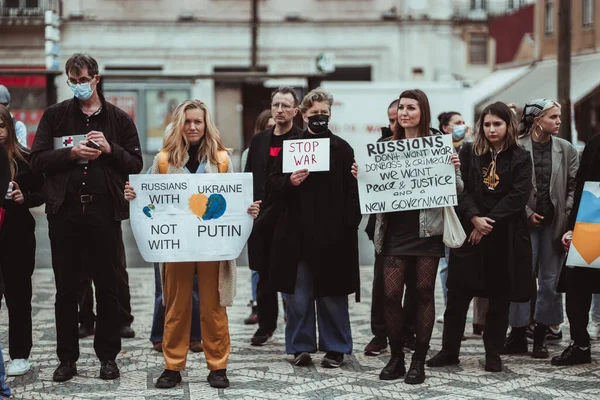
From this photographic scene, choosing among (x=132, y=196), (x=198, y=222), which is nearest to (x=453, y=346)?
(x=198, y=222)

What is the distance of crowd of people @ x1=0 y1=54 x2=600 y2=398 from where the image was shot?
652cm

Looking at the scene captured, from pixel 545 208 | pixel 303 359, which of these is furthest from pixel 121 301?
pixel 545 208

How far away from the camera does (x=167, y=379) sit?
21.1 feet

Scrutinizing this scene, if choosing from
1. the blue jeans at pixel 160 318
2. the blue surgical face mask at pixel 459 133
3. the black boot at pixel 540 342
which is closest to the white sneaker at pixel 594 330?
the black boot at pixel 540 342

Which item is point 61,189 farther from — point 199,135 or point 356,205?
point 356,205

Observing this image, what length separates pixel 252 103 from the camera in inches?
1161

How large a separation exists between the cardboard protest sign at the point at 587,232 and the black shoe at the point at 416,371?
52.1 inches

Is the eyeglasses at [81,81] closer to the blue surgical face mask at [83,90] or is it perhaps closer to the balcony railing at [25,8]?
the blue surgical face mask at [83,90]

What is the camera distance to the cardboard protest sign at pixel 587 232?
688 centimetres

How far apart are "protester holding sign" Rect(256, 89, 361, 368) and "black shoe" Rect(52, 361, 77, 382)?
1.56m

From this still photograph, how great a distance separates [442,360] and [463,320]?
338 mm

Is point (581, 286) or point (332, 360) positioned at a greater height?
point (581, 286)

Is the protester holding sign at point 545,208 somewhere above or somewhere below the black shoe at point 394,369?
above

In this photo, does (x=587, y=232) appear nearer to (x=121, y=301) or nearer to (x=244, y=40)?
(x=121, y=301)
